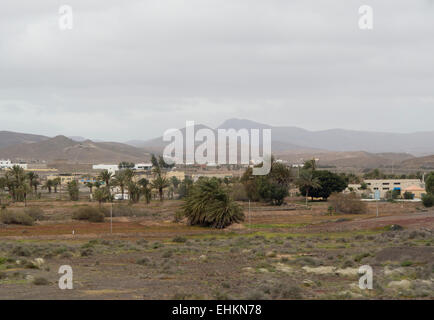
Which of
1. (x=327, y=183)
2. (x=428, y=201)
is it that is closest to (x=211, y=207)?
(x=428, y=201)

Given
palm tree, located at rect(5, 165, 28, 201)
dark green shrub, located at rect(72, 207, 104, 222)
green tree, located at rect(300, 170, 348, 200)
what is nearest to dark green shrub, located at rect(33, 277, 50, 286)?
dark green shrub, located at rect(72, 207, 104, 222)

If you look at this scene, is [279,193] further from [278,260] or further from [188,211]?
[278,260]

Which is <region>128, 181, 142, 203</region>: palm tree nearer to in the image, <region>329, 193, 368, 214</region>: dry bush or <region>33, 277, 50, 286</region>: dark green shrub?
<region>329, 193, 368, 214</region>: dry bush

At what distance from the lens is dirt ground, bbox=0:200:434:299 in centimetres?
2019

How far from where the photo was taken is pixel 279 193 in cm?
9238

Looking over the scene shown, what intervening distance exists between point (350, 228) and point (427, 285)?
101 ft

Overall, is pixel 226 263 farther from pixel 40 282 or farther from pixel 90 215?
pixel 90 215

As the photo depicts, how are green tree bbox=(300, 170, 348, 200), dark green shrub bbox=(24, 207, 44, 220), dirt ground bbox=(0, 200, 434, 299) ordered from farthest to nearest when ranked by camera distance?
green tree bbox=(300, 170, 348, 200), dark green shrub bbox=(24, 207, 44, 220), dirt ground bbox=(0, 200, 434, 299)

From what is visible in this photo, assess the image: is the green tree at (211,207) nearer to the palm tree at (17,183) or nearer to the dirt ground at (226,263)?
the dirt ground at (226,263)

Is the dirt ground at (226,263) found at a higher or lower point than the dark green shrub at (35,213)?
lower

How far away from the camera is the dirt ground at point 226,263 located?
66.2 feet

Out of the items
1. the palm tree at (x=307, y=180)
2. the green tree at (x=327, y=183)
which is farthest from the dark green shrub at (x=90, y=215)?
the green tree at (x=327, y=183)

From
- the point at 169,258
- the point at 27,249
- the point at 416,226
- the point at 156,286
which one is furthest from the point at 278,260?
the point at 416,226

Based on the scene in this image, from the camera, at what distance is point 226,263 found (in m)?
30.5
